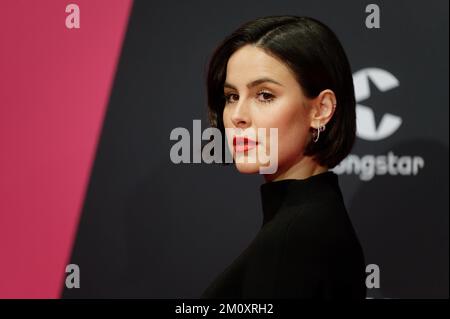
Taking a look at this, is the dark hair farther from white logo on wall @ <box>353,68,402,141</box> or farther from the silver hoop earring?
white logo on wall @ <box>353,68,402,141</box>

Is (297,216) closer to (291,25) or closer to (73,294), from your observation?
(291,25)

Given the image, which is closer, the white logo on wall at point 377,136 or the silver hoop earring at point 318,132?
the silver hoop earring at point 318,132

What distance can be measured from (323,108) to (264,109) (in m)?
0.13

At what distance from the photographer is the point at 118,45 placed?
2.41 m

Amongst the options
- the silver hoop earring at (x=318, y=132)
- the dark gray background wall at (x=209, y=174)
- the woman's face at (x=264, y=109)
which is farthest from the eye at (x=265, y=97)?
the dark gray background wall at (x=209, y=174)

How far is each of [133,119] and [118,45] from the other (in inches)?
11.8

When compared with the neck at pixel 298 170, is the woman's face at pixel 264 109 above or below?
above

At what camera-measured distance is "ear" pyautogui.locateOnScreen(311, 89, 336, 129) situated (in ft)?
4.32

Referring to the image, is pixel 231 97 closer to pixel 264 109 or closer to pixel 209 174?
pixel 264 109

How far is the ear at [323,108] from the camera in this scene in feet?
4.32

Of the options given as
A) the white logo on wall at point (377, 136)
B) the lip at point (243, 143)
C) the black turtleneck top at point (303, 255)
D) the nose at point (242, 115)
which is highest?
the white logo on wall at point (377, 136)

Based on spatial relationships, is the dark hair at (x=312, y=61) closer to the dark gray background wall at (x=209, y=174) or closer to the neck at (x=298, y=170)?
the neck at (x=298, y=170)
